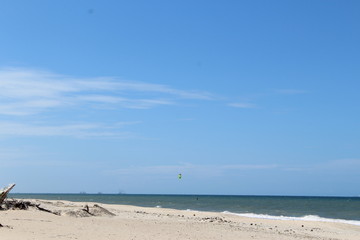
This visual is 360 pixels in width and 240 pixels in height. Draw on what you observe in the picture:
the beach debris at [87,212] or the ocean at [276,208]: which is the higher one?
the ocean at [276,208]

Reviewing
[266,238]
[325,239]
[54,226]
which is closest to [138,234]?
[54,226]

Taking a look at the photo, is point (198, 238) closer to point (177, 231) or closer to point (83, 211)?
point (177, 231)

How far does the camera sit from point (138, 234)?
15539 mm

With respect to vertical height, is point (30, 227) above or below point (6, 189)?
below

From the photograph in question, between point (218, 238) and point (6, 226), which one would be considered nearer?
point (6, 226)

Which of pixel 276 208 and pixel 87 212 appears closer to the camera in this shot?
pixel 87 212

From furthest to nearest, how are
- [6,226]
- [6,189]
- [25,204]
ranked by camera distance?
[25,204]
[6,189]
[6,226]

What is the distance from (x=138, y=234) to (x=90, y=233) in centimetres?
164

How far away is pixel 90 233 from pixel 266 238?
23.1 feet

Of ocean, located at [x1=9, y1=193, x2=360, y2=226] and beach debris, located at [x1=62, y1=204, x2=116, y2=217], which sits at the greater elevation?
ocean, located at [x1=9, y1=193, x2=360, y2=226]

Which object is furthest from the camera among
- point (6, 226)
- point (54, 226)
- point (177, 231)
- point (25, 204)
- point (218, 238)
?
point (25, 204)

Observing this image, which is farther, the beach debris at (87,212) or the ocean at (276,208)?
the ocean at (276,208)

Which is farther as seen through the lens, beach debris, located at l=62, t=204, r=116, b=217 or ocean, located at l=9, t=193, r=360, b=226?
ocean, located at l=9, t=193, r=360, b=226

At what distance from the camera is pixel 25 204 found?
2136cm
